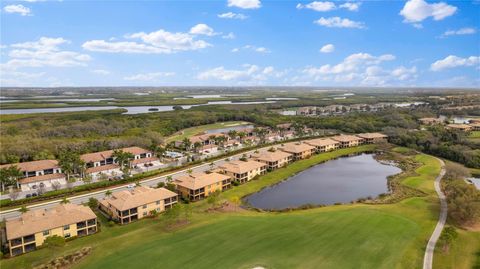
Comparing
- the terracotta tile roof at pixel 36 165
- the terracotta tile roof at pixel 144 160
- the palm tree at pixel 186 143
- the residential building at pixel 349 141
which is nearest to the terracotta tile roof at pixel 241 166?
the terracotta tile roof at pixel 144 160

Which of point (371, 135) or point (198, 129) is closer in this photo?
point (371, 135)

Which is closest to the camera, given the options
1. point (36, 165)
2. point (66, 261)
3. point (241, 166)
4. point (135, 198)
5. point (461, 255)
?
point (66, 261)

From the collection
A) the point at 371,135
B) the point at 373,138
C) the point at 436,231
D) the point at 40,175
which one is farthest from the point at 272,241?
the point at 371,135

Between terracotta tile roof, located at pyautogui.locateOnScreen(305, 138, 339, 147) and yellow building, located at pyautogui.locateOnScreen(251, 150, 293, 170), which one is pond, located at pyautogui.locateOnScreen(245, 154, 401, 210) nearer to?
yellow building, located at pyautogui.locateOnScreen(251, 150, 293, 170)

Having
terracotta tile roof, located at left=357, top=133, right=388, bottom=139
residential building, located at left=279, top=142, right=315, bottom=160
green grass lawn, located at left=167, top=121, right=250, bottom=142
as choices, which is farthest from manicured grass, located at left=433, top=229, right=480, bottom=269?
green grass lawn, located at left=167, top=121, right=250, bottom=142

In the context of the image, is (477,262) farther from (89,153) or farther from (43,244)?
(89,153)

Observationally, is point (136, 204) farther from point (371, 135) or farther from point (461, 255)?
point (371, 135)
